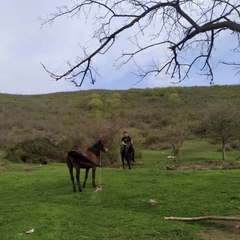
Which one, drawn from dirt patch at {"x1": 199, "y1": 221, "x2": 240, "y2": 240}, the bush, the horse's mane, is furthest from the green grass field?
the bush

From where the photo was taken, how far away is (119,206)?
1159 cm

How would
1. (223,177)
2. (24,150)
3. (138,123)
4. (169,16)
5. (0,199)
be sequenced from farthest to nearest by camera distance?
(138,123) < (24,150) < (223,177) < (0,199) < (169,16)

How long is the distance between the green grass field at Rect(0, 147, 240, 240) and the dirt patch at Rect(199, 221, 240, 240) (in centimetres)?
11

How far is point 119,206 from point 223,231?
3712 millimetres

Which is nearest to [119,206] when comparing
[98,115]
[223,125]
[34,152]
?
[223,125]

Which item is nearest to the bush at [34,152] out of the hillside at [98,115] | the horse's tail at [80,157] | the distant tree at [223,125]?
the hillside at [98,115]

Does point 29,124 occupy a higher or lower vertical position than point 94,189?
higher

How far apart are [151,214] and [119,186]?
4534 millimetres

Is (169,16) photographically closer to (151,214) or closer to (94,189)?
(151,214)

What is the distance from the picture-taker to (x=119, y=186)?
1484cm

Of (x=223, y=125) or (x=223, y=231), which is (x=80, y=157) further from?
(x=223, y=125)

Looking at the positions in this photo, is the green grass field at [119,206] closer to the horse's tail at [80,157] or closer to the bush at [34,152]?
the horse's tail at [80,157]

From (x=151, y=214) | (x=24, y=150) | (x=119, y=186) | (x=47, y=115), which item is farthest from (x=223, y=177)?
(x=47, y=115)

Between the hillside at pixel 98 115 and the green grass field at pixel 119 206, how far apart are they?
1360 centimetres
